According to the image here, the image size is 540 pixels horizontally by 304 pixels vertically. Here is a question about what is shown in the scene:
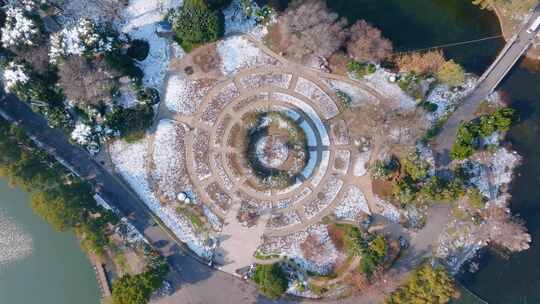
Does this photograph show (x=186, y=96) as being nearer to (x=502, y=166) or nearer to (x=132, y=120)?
(x=132, y=120)

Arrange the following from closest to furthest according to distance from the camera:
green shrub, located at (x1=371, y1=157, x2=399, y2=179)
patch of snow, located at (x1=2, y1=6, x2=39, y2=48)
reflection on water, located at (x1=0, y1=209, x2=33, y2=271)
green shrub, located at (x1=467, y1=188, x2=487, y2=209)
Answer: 1. patch of snow, located at (x1=2, y1=6, x2=39, y2=48)
2. green shrub, located at (x1=467, y1=188, x2=487, y2=209)
3. green shrub, located at (x1=371, y1=157, x2=399, y2=179)
4. reflection on water, located at (x1=0, y1=209, x2=33, y2=271)

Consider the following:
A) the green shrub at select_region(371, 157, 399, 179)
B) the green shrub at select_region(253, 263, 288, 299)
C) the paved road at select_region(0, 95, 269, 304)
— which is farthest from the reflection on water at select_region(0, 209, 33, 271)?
the green shrub at select_region(371, 157, 399, 179)

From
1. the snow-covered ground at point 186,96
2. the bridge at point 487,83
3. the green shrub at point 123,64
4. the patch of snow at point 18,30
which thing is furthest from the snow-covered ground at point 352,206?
the patch of snow at point 18,30

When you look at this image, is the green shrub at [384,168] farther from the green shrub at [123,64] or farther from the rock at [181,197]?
the green shrub at [123,64]

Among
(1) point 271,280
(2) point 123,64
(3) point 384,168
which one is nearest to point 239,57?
(2) point 123,64

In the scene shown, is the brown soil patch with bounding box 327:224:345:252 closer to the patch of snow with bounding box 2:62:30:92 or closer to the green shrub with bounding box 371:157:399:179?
the green shrub with bounding box 371:157:399:179

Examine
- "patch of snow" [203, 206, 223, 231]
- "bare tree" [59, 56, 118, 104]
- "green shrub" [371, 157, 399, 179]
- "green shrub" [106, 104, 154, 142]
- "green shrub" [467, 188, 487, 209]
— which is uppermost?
"bare tree" [59, 56, 118, 104]
